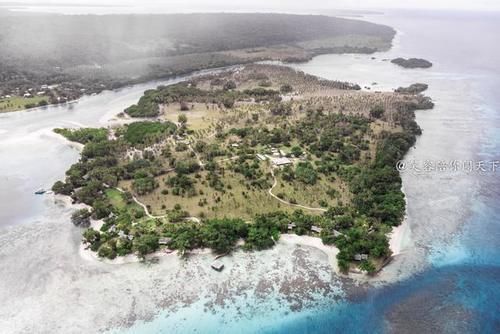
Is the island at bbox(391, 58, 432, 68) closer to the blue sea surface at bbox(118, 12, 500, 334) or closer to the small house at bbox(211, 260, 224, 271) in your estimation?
the blue sea surface at bbox(118, 12, 500, 334)

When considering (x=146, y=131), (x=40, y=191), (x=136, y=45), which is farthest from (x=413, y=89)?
(x=136, y=45)

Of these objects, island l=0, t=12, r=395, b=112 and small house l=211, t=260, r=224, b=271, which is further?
island l=0, t=12, r=395, b=112

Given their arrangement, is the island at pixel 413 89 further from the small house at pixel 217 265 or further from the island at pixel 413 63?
Result: the small house at pixel 217 265

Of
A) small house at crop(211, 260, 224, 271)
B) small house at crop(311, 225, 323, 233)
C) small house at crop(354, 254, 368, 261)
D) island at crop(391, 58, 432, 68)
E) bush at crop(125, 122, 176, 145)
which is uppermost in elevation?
island at crop(391, 58, 432, 68)

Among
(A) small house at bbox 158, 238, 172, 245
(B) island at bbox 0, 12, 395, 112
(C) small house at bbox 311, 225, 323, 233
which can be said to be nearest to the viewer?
(A) small house at bbox 158, 238, 172, 245

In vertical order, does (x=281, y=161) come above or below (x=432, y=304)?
above

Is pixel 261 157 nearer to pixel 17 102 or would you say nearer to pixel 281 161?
pixel 281 161
